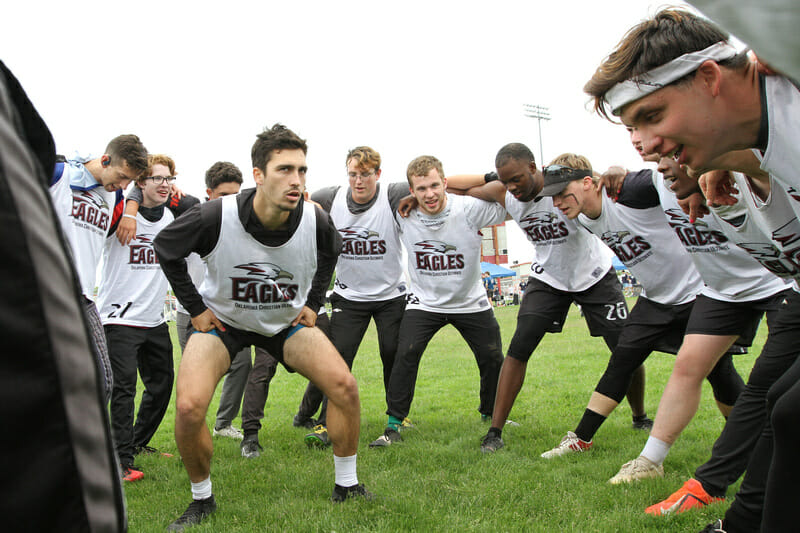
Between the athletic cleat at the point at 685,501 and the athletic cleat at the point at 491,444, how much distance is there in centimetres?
183

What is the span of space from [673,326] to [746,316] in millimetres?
868

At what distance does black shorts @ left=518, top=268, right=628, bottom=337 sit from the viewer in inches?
222

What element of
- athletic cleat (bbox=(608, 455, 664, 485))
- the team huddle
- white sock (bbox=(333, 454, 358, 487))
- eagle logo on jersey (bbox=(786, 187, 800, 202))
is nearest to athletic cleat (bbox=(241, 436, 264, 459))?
the team huddle

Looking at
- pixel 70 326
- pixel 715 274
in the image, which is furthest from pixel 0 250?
pixel 715 274

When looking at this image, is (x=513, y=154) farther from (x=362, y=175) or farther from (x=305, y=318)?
(x=305, y=318)

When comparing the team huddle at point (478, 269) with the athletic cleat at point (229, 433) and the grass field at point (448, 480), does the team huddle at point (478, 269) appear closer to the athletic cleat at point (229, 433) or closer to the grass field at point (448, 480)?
the athletic cleat at point (229, 433)

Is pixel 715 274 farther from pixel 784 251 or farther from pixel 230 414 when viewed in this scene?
pixel 230 414

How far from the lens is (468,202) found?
21.2ft

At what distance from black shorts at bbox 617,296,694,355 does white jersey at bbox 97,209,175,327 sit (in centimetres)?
447

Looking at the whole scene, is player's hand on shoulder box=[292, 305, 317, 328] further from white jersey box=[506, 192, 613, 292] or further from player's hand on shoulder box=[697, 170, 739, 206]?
player's hand on shoulder box=[697, 170, 739, 206]

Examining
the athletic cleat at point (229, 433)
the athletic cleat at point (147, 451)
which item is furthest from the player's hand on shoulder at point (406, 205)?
the athletic cleat at point (147, 451)

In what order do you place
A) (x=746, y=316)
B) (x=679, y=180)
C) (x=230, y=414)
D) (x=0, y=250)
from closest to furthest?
(x=0, y=250)
(x=679, y=180)
(x=746, y=316)
(x=230, y=414)

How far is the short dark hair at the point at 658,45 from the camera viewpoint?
2.14 meters

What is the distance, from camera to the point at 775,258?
3102 mm
